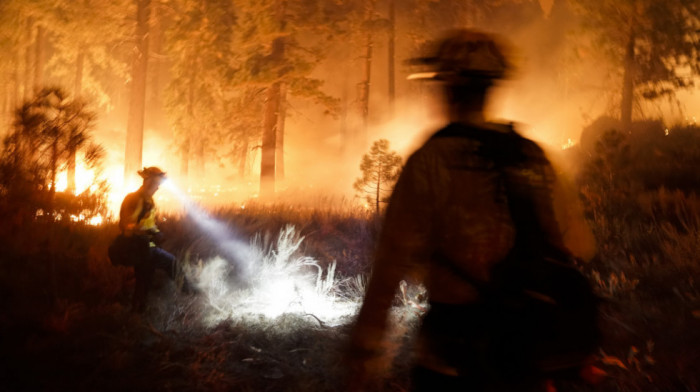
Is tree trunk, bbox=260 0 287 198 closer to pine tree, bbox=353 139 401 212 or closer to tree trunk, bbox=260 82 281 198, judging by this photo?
tree trunk, bbox=260 82 281 198

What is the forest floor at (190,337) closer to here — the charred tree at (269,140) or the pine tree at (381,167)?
the pine tree at (381,167)

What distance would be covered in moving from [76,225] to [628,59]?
1610 centimetres

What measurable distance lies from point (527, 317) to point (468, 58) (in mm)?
913

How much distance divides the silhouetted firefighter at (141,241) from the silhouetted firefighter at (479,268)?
4503mm

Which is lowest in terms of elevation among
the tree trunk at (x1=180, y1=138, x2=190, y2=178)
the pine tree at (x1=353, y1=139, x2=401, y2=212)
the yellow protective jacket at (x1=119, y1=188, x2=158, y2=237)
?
the yellow protective jacket at (x1=119, y1=188, x2=158, y2=237)

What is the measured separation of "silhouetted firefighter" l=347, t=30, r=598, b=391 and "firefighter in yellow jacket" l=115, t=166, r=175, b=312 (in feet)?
14.8

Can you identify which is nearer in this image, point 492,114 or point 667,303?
point 492,114

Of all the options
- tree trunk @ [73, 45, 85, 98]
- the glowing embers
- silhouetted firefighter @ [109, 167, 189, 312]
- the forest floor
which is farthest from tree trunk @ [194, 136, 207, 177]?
silhouetted firefighter @ [109, 167, 189, 312]

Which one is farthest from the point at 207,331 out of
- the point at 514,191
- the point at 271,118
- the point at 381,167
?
the point at 271,118

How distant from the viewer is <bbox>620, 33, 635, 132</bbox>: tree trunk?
15.8 meters

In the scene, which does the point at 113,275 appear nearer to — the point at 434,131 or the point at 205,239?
the point at 205,239

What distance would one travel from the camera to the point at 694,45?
1498cm

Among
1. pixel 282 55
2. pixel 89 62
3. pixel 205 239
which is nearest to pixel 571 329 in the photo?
pixel 205 239

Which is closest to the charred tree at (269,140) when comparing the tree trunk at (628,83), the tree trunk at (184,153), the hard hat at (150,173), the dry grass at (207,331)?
the tree trunk at (184,153)
